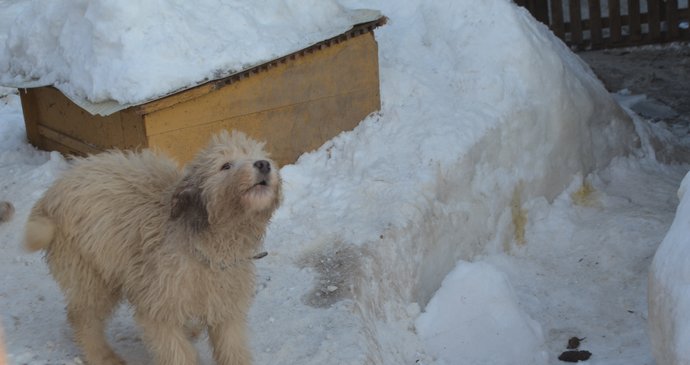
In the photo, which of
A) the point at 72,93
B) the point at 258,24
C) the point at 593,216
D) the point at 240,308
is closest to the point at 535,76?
the point at 593,216

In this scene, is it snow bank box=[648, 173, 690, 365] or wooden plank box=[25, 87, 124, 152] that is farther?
wooden plank box=[25, 87, 124, 152]

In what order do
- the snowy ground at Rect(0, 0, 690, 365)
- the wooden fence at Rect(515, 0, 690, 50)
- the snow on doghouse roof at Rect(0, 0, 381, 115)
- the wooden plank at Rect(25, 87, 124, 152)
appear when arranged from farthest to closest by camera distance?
the wooden fence at Rect(515, 0, 690, 50), the wooden plank at Rect(25, 87, 124, 152), the snow on doghouse roof at Rect(0, 0, 381, 115), the snowy ground at Rect(0, 0, 690, 365)

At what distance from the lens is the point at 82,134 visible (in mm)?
7199

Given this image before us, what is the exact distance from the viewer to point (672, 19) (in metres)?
14.2

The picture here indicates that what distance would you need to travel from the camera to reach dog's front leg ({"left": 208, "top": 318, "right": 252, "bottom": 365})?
16.2ft

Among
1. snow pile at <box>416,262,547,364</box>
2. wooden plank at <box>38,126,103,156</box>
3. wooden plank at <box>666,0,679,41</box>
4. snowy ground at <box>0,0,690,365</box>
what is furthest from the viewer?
wooden plank at <box>666,0,679,41</box>

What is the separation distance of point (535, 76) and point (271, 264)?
336 cm

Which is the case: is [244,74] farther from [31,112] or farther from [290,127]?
[31,112]

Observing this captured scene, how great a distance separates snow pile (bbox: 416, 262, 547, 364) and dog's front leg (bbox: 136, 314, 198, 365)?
6.16 feet

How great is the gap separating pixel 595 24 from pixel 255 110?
8.74 m

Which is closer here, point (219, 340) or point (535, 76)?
point (219, 340)

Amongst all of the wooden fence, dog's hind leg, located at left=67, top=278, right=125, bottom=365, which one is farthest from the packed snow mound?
the wooden fence

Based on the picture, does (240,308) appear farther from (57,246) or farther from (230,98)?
(230,98)

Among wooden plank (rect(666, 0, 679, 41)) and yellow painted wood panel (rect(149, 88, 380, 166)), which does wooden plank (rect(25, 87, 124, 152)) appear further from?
wooden plank (rect(666, 0, 679, 41))
